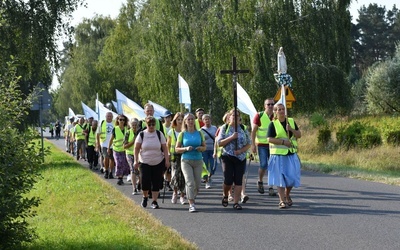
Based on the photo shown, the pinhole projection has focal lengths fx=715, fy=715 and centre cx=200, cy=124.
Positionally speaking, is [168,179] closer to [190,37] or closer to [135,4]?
[190,37]

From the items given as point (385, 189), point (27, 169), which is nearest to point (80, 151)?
point (385, 189)

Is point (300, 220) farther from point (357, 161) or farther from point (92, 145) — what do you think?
point (92, 145)

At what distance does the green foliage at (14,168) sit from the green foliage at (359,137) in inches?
695

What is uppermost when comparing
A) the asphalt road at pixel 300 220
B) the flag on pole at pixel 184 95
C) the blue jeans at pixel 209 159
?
the flag on pole at pixel 184 95

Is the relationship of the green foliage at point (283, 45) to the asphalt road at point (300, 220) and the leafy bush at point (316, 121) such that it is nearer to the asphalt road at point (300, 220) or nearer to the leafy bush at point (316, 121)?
the leafy bush at point (316, 121)

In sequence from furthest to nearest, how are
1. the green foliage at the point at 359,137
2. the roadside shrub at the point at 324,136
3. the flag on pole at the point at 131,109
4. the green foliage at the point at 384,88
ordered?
1. the green foliage at the point at 384,88
2. the roadside shrub at the point at 324,136
3. the green foliage at the point at 359,137
4. the flag on pole at the point at 131,109

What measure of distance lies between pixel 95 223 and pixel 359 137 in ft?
54.6

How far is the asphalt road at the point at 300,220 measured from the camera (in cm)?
884

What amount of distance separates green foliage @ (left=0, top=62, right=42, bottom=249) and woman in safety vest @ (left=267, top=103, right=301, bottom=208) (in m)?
4.52

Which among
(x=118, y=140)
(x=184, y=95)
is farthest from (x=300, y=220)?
(x=184, y=95)

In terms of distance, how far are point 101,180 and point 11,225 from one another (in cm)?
995

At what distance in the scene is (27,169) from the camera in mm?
8367

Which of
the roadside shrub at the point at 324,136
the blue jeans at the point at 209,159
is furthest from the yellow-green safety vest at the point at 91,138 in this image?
the roadside shrub at the point at 324,136

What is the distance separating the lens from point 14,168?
816 centimetres
